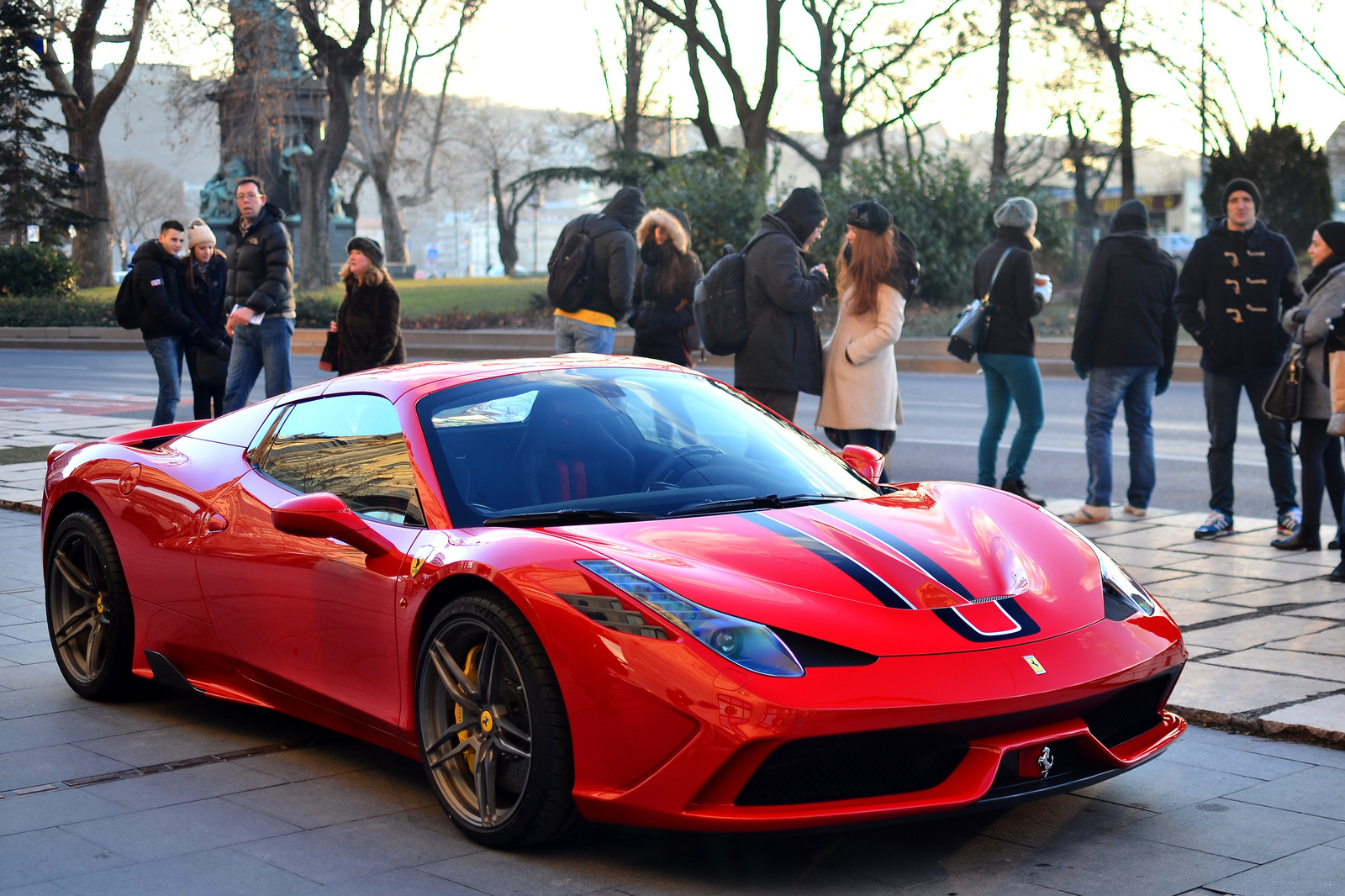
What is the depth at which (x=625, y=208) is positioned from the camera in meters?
10.3

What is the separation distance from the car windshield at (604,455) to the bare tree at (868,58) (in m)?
31.9

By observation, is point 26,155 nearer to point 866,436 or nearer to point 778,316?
point 778,316

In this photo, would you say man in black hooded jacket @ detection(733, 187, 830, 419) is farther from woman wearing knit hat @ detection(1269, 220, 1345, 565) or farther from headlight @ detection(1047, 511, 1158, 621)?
headlight @ detection(1047, 511, 1158, 621)

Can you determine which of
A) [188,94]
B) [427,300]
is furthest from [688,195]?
[188,94]

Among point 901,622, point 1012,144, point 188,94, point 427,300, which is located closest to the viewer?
point 901,622

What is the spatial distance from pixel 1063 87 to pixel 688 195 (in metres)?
17.3

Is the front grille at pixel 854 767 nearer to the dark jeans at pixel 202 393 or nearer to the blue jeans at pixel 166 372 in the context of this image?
the dark jeans at pixel 202 393

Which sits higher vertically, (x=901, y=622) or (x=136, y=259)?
(x=136, y=259)

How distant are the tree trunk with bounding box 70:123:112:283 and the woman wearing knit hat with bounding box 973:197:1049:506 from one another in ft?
122

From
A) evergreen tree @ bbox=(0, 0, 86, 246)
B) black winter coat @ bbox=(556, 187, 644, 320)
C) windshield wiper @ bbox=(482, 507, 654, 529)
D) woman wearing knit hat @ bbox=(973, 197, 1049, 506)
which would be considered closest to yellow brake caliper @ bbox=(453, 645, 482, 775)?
windshield wiper @ bbox=(482, 507, 654, 529)

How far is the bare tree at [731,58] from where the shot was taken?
31844 mm

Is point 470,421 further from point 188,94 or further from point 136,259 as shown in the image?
point 188,94

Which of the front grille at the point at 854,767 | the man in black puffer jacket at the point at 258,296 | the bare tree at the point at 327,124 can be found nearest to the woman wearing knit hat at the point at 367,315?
the man in black puffer jacket at the point at 258,296

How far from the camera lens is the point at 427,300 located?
113ft
